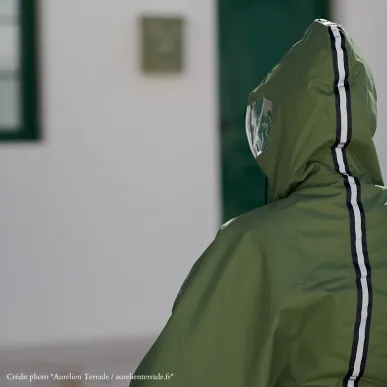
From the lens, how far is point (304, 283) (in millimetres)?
1981

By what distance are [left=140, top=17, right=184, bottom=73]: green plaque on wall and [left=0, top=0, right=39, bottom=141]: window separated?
64cm

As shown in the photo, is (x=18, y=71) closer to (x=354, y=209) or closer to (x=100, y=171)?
(x=100, y=171)

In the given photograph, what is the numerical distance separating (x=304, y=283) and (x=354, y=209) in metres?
0.20

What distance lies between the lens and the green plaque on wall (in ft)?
18.5

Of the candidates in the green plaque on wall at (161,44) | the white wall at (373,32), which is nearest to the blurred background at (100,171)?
→ the green plaque on wall at (161,44)

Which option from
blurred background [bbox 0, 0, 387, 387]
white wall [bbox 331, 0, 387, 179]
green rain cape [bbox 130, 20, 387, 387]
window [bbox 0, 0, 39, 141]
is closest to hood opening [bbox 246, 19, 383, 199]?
green rain cape [bbox 130, 20, 387, 387]

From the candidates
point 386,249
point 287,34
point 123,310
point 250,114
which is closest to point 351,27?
point 287,34

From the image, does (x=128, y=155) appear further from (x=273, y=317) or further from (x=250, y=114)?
(x=273, y=317)

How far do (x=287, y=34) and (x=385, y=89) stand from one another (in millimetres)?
692

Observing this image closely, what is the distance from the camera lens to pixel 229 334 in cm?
202

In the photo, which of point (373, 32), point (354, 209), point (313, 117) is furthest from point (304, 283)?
point (373, 32)

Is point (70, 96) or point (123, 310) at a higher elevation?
point (70, 96)

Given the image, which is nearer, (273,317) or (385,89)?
(273,317)

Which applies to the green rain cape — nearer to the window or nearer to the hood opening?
the hood opening
